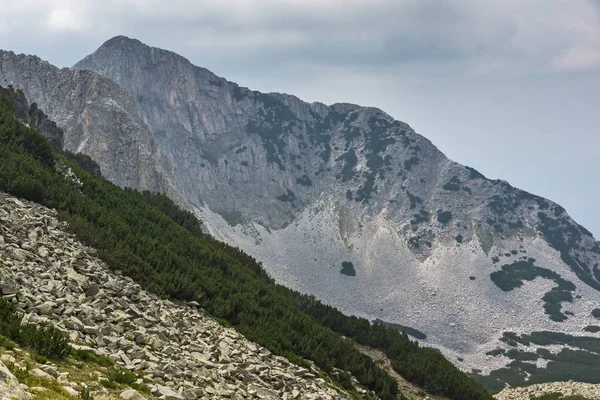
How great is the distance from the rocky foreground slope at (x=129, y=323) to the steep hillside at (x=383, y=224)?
87763 millimetres

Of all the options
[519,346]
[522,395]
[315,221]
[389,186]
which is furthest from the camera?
[389,186]

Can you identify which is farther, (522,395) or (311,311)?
(522,395)

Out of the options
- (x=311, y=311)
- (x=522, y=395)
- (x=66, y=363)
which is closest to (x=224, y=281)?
(x=311, y=311)

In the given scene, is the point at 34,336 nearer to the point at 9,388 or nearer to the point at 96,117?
the point at 9,388

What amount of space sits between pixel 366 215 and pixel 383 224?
7959mm

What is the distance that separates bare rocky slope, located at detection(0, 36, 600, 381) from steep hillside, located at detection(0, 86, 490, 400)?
204 ft

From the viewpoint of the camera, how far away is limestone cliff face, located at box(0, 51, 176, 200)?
105375mm

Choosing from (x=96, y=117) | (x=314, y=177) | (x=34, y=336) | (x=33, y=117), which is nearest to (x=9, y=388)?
(x=34, y=336)

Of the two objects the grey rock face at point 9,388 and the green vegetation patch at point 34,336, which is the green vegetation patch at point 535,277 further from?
the grey rock face at point 9,388

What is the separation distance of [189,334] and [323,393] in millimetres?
6452

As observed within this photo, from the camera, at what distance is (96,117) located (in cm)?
10944

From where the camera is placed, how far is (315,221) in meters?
157

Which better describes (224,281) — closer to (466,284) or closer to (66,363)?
(66,363)

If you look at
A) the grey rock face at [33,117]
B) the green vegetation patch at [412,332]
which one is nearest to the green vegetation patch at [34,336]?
the grey rock face at [33,117]
